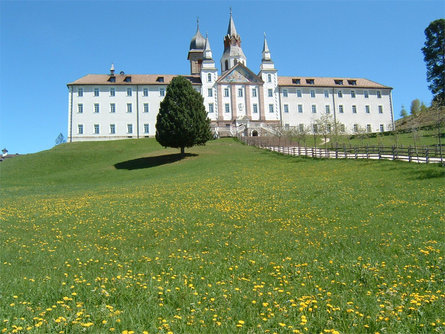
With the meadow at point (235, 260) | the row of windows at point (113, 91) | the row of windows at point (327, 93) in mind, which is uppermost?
the row of windows at point (113, 91)

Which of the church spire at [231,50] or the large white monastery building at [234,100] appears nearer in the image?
the large white monastery building at [234,100]

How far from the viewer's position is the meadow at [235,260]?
582 cm

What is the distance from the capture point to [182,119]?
4534 centimetres

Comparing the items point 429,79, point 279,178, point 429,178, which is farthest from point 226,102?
point 429,178

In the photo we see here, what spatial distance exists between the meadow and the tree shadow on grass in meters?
20.1

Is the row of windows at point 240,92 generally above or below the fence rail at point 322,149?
above

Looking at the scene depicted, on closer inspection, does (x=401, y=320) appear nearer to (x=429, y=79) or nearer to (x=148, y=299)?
(x=148, y=299)

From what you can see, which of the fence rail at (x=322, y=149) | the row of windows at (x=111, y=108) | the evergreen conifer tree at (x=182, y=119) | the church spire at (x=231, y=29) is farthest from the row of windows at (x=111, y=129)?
the church spire at (x=231, y=29)

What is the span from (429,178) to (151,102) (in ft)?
203

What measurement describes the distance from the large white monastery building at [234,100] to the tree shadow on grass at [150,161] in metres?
24.3

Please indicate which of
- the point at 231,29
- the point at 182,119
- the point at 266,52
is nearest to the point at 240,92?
the point at 266,52

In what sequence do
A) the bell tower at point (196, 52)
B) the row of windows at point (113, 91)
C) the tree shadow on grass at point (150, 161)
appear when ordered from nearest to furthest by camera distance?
1. the tree shadow on grass at point (150, 161)
2. the row of windows at point (113, 91)
3. the bell tower at point (196, 52)

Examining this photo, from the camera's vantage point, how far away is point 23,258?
32.1 feet

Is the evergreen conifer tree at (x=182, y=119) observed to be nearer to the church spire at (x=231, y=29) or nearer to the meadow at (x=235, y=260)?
the meadow at (x=235, y=260)
